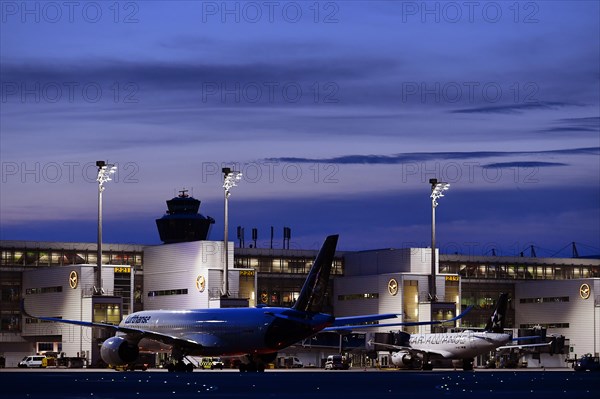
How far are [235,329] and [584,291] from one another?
8205cm

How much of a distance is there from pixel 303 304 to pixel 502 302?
117ft

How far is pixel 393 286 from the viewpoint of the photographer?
570 feet

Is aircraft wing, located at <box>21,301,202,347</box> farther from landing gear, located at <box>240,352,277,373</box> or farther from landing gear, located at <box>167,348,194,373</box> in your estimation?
landing gear, located at <box>240,352,277,373</box>

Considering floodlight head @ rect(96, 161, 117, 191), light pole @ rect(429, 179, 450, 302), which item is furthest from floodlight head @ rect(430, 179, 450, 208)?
floodlight head @ rect(96, 161, 117, 191)

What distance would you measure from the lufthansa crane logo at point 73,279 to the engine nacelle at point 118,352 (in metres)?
46.2

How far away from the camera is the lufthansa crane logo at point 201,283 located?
533ft

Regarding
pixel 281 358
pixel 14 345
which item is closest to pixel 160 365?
pixel 281 358

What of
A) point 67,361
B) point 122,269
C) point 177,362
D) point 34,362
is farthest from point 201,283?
point 177,362

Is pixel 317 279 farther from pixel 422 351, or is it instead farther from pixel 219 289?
pixel 219 289

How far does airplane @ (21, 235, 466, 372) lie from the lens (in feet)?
362

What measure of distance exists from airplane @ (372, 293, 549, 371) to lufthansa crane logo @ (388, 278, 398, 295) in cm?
2843

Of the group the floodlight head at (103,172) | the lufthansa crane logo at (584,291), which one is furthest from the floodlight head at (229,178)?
the lufthansa crane logo at (584,291)

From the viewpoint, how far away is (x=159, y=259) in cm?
17400

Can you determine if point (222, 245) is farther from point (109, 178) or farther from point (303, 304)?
point (303, 304)
